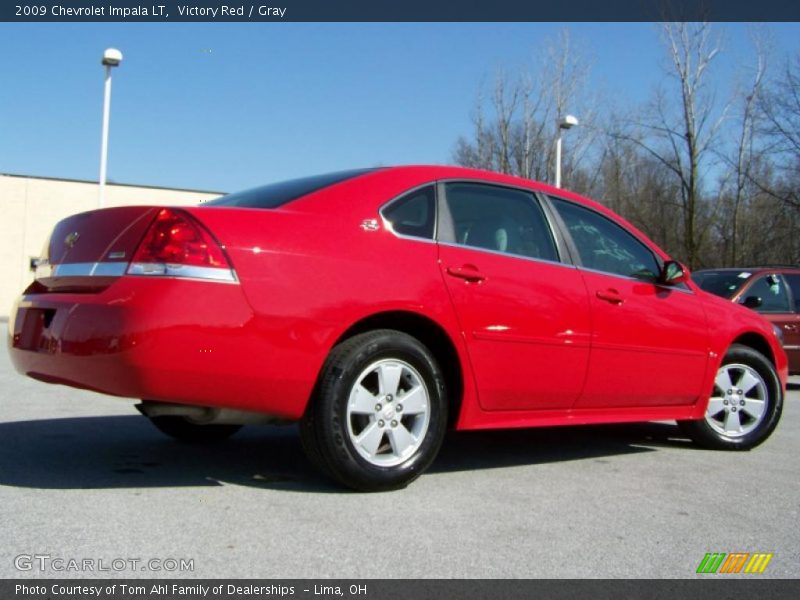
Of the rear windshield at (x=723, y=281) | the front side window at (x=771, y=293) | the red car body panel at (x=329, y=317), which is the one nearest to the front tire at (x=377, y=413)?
the red car body panel at (x=329, y=317)

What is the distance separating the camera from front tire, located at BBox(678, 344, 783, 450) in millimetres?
5289

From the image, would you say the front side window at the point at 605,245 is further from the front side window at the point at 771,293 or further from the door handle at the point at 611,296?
the front side window at the point at 771,293

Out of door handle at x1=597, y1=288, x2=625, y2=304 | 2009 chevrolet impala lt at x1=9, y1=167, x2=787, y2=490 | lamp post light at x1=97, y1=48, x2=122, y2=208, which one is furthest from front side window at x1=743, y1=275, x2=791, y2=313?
lamp post light at x1=97, y1=48, x2=122, y2=208

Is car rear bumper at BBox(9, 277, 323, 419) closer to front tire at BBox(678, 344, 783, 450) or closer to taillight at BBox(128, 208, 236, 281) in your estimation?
taillight at BBox(128, 208, 236, 281)

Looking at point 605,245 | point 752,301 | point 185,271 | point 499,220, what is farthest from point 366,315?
point 752,301

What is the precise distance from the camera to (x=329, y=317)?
345 centimetres

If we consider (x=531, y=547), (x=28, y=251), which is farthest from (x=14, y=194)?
(x=531, y=547)

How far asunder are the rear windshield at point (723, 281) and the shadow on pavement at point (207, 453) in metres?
3.69

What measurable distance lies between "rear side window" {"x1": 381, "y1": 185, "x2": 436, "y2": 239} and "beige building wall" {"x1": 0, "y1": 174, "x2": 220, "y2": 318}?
81.6 feet

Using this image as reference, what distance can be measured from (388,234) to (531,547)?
1.53 metres

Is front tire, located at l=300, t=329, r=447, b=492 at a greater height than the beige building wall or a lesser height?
lesser

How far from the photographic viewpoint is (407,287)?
12.1 feet
